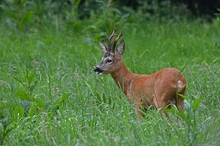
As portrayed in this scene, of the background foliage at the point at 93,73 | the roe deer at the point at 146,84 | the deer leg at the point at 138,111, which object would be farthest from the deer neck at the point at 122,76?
the deer leg at the point at 138,111

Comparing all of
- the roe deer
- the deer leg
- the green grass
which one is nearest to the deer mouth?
the roe deer

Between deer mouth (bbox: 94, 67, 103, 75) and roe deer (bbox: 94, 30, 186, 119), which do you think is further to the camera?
deer mouth (bbox: 94, 67, 103, 75)

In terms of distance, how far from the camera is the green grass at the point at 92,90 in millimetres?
5223

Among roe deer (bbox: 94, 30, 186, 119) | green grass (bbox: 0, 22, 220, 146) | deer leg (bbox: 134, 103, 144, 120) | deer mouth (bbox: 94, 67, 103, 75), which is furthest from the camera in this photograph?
deer mouth (bbox: 94, 67, 103, 75)

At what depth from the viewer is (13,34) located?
1084 centimetres

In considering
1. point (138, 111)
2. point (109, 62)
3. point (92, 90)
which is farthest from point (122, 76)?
point (138, 111)

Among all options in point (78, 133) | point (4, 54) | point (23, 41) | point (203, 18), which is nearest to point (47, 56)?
point (4, 54)

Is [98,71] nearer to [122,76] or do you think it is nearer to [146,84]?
[122,76]

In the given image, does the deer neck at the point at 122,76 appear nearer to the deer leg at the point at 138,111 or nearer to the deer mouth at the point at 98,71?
the deer mouth at the point at 98,71

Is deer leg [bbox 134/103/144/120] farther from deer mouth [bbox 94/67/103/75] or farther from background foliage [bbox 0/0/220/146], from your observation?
deer mouth [bbox 94/67/103/75]

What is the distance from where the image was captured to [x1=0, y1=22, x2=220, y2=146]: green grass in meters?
5.22

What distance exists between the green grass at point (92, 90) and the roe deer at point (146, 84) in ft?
0.46

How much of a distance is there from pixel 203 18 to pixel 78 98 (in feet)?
23.6

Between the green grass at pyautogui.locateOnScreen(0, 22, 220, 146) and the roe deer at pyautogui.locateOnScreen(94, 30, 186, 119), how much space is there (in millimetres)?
139
